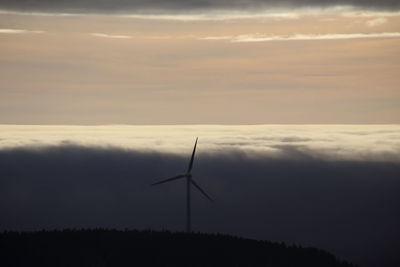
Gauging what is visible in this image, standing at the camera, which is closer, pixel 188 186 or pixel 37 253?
pixel 188 186

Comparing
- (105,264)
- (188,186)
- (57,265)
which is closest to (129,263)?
(105,264)

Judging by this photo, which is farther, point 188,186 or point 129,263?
point 129,263

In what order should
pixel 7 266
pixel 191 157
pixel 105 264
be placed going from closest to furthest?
pixel 191 157 → pixel 7 266 → pixel 105 264

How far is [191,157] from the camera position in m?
152

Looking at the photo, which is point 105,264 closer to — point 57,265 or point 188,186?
point 57,265

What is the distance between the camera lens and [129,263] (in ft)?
655

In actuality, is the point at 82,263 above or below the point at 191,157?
below

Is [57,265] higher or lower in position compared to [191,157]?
lower

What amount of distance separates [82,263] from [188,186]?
4052 centimetres

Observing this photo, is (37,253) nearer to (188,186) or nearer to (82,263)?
(82,263)

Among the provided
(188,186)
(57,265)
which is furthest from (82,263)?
(188,186)

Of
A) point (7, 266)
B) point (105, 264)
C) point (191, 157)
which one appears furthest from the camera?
point (105, 264)

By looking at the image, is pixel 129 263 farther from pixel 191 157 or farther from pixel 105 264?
pixel 191 157

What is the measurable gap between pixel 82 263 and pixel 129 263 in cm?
1179
